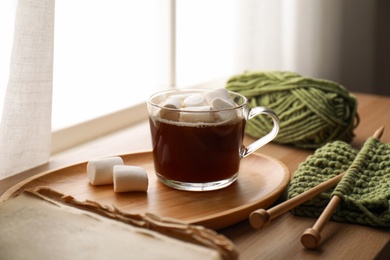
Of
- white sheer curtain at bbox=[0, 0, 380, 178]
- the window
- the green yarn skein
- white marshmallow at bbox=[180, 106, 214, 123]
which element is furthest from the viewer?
the window

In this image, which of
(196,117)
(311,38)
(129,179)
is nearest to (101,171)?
(129,179)

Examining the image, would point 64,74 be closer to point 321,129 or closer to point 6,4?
point 6,4

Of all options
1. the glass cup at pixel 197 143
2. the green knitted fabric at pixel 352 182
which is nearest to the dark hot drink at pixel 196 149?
the glass cup at pixel 197 143

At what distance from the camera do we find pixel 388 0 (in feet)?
7.29

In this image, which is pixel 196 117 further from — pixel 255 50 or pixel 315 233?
pixel 255 50

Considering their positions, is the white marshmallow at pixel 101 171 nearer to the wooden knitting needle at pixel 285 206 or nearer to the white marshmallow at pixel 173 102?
the white marshmallow at pixel 173 102

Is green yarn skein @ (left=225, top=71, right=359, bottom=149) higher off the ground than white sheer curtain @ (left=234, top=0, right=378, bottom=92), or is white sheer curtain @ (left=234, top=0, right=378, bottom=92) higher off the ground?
white sheer curtain @ (left=234, top=0, right=378, bottom=92)

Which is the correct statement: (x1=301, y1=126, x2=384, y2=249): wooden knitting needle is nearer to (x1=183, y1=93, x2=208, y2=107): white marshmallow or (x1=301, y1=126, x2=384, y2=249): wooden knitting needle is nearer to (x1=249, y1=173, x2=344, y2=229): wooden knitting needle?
(x1=249, y1=173, x2=344, y2=229): wooden knitting needle

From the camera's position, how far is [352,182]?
0.90 meters

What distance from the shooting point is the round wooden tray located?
2.77ft

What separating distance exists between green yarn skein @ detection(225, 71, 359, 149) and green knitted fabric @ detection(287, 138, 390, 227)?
0.12 meters

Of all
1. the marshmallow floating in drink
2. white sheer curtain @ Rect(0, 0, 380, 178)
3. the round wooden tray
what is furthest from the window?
the marshmallow floating in drink

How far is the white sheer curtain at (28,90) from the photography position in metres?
0.97

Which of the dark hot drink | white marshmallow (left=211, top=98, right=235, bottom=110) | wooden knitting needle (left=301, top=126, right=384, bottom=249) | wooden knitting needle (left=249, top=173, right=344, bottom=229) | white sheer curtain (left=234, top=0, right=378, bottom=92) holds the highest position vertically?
white sheer curtain (left=234, top=0, right=378, bottom=92)
